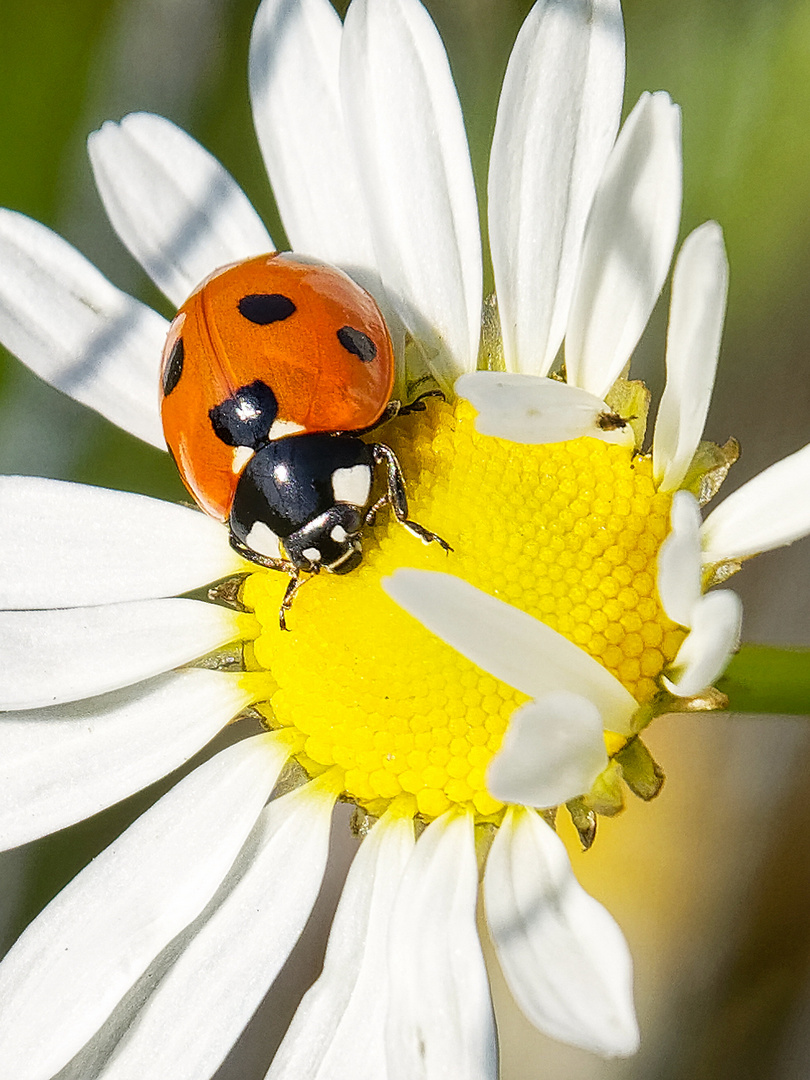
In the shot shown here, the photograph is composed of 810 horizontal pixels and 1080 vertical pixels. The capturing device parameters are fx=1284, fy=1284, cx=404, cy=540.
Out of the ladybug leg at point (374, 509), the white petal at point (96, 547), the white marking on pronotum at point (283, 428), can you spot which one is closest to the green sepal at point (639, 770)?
the ladybug leg at point (374, 509)

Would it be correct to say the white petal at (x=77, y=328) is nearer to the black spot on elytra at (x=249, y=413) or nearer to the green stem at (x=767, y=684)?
the black spot on elytra at (x=249, y=413)

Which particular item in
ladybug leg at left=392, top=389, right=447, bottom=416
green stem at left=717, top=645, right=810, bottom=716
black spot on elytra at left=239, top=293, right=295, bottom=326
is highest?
black spot on elytra at left=239, top=293, right=295, bottom=326

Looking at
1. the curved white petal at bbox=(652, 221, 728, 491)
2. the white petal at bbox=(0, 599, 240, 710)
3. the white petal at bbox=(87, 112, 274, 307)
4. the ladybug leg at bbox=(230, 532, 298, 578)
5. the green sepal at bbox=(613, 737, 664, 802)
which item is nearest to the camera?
the curved white petal at bbox=(652, 221, 728, 491)

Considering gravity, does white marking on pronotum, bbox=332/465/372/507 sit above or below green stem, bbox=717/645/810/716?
above

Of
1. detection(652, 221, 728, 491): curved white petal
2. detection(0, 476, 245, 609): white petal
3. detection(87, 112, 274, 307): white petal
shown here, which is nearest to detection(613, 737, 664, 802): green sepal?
detection(652, 221, 728, 491): curved white petal

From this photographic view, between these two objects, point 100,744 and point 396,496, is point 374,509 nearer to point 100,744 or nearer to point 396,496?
point 396,496

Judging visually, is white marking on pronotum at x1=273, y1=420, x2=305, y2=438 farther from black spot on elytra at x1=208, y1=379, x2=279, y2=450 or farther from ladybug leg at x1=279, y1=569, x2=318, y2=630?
ladybug leg at x1=279, y1=569, x2=318, y2=630

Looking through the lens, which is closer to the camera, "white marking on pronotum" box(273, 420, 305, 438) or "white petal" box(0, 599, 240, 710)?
"white marking on pronotum" box(273, 420, 305, 438)

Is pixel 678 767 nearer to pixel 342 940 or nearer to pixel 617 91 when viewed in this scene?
pixel 342 940
